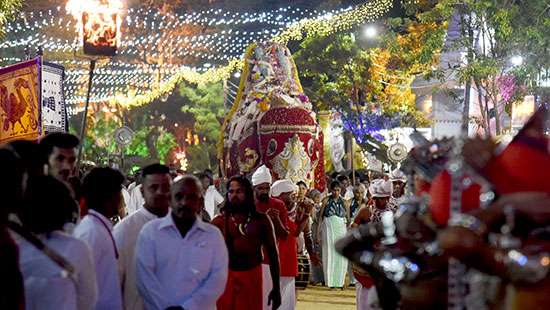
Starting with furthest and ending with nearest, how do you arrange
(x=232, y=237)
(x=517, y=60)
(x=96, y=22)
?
(x=517, y=60) < (x=96, y=22) < (x=232, y=237)

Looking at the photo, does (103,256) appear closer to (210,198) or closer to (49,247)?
(49,247)

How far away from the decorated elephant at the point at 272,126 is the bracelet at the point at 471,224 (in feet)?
60.9

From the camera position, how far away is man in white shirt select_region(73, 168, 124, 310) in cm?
789

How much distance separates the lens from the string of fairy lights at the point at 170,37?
37.3 metres

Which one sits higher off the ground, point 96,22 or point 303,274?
point 96,22

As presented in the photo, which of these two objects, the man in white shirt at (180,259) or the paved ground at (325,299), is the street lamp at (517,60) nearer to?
the paved ground at (325,299)

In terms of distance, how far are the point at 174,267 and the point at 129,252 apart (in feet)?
1.84

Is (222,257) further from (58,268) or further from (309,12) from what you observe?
(309,12)

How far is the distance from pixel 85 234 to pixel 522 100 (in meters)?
24.2

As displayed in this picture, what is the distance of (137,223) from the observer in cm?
882

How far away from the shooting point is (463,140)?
5672 mm

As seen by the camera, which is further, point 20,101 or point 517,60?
point 517,60

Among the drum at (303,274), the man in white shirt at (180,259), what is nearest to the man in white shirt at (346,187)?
the drum at (303,274)

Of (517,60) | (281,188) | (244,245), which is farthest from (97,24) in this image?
(517,60)
